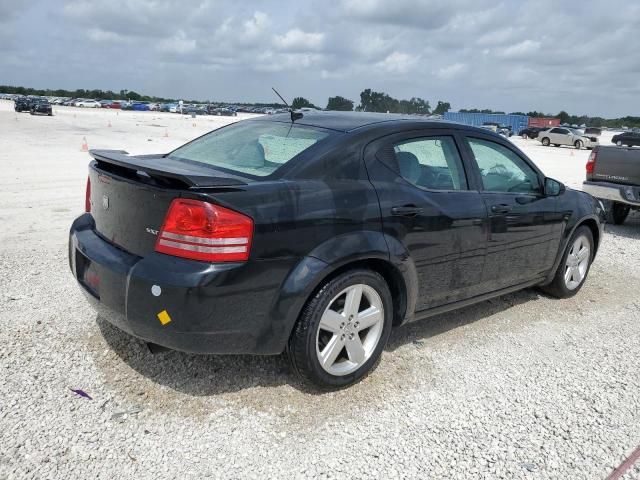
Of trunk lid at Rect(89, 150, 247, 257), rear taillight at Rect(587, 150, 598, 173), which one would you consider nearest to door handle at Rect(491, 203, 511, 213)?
trunk lid at Rect(89, 150, 247, 257)

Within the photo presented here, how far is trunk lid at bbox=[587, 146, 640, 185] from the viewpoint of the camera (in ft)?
27.4

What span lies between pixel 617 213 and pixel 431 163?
22.9 feet

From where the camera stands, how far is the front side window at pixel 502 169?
407cm

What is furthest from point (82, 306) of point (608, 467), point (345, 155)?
point (608, 467)

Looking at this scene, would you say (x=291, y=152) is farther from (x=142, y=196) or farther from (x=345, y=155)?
(x=142, y=196)

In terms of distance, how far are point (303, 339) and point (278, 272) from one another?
1.41 feet

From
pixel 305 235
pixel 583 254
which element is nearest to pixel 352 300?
pixel 305 235

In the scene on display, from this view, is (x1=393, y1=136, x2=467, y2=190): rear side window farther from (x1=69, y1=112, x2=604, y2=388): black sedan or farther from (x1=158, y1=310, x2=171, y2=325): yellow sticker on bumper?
(x1=158, y1=310, x2=171, y2=325): yellow sticker on bumper

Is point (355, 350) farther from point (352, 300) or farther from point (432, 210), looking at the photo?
point (432, 210)

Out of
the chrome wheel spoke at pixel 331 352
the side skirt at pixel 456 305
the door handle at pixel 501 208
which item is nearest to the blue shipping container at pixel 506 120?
the side skirt at pixel 456 305

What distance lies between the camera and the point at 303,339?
9.87 feet

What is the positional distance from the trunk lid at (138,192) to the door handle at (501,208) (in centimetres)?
194

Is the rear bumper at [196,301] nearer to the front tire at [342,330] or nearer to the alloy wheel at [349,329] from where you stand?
the front tire at [342,330]

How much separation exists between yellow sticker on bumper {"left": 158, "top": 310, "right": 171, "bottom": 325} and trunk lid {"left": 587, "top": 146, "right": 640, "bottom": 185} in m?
7.94
